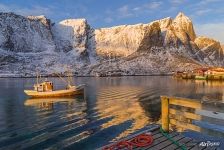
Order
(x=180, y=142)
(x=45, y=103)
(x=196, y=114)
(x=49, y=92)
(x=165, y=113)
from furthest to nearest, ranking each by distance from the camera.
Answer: (x=49, y=92), (x=45, y=103), (x=165, y=113), (x=196, y=114), (x=180, y=142)

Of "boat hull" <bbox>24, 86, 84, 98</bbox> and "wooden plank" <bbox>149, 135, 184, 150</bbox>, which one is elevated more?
"wooden plank" <bbox>149, 135, 184, 150</bbox>

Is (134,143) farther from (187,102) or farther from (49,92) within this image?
(49,92)

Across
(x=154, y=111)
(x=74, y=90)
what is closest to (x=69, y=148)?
(x=154, y=111)

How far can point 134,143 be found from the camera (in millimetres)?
17922

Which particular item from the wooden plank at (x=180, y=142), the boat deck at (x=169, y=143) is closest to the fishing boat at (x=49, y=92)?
the boat deck at (x=169, y=143)

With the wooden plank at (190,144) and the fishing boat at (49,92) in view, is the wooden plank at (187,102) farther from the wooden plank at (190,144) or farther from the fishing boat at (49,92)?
the fishing boat at (49,92)

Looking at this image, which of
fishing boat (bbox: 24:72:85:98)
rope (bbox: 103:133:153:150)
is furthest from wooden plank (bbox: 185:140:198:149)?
fishing boat (bbox: 24:72:85:98)

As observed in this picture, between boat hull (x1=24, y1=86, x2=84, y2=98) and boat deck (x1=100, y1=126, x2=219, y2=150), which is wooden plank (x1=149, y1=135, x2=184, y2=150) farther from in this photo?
boat hull (x1=24, y1=86, x2=84, y2=98)

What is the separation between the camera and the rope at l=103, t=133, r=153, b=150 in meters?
17.4

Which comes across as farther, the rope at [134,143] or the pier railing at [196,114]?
the pier railing at [196,114]

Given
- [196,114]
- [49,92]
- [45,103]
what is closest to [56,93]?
[49,92]

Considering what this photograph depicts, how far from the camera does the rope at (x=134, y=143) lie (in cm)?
1736

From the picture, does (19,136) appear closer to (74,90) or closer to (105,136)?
(105,136)

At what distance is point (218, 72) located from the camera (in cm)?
19900
